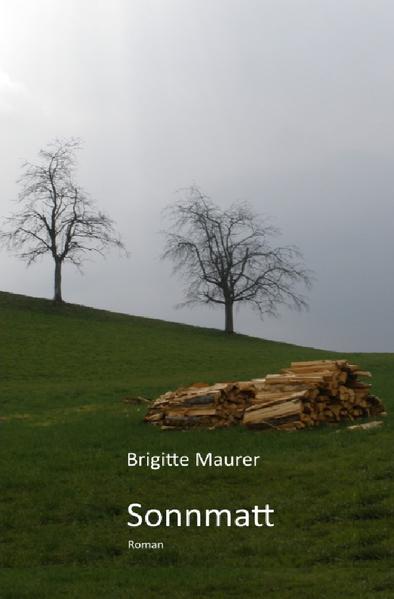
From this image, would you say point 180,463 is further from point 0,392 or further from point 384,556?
point 0,392

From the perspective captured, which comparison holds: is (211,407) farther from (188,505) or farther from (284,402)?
(188,505)

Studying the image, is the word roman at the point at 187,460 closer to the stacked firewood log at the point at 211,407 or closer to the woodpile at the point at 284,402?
the woodpile at the point at 284,402

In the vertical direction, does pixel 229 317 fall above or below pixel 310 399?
above

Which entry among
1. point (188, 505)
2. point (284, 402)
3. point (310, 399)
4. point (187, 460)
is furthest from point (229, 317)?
point (188, 505)

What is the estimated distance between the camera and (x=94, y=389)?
29.7 meters

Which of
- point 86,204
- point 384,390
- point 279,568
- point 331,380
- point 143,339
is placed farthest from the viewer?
point 86,204

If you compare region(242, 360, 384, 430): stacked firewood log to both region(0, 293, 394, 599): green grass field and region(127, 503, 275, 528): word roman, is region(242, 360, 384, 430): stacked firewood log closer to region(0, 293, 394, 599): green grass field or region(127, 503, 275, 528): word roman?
region(0, 293, 394, 599): green grass field

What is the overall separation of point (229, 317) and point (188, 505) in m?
53.1

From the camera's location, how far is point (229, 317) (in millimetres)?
64625

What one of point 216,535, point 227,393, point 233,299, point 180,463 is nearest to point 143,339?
point 233,299

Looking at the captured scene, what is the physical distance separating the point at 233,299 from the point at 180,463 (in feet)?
169

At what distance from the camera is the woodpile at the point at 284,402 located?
17.2 meters

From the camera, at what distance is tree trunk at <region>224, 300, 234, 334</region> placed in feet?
210

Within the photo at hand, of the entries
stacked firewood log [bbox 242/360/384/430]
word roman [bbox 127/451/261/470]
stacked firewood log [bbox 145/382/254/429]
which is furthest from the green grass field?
stacked firewood log [bbox 145/382/254/429]
